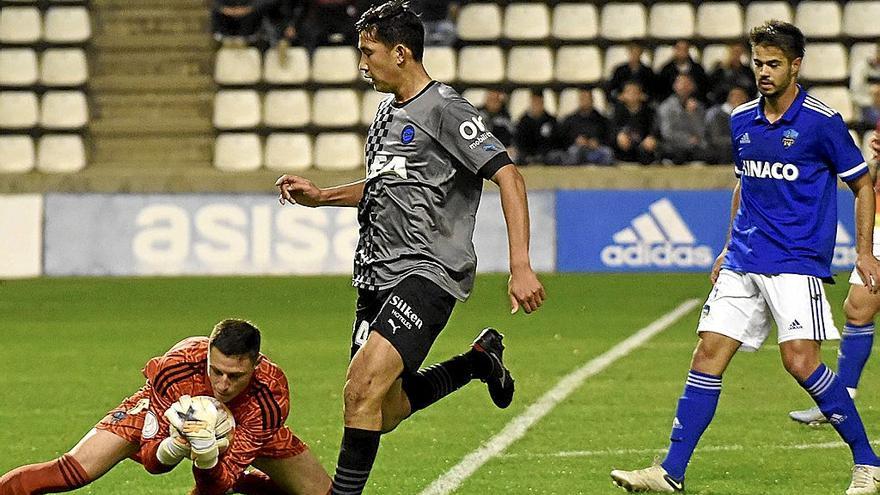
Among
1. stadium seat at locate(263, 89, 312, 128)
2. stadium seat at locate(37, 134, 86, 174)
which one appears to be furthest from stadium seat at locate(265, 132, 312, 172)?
stadium seat at locate(37, 134, 86, 174)

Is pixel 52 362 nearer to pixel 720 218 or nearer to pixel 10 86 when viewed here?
pixel 720 218

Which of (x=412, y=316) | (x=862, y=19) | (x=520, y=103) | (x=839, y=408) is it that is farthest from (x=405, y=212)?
(x=862, y=19)

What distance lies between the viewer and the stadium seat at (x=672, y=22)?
19797 mm

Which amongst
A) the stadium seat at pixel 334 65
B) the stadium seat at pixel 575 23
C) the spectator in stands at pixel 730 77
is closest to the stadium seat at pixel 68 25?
the stadium seat at pixel 334 65

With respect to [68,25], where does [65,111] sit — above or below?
below

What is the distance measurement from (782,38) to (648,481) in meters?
1.75

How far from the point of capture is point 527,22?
19984 mm

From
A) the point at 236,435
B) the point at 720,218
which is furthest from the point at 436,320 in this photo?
the point at 720,218

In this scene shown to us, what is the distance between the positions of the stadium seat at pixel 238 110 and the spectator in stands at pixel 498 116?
9.91 ft

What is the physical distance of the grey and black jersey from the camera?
18.3 feet

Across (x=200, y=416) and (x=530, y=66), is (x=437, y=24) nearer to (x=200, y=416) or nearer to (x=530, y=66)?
(x=530, y=66)

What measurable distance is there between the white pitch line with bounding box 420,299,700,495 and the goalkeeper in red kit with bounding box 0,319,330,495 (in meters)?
1.04

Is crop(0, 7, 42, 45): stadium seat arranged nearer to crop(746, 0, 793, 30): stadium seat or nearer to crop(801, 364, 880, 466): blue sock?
crop(746, 0, 793, 30): stadium seat

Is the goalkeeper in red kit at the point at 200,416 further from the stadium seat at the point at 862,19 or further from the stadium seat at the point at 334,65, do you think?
the stadium seat at the point at 862,19
